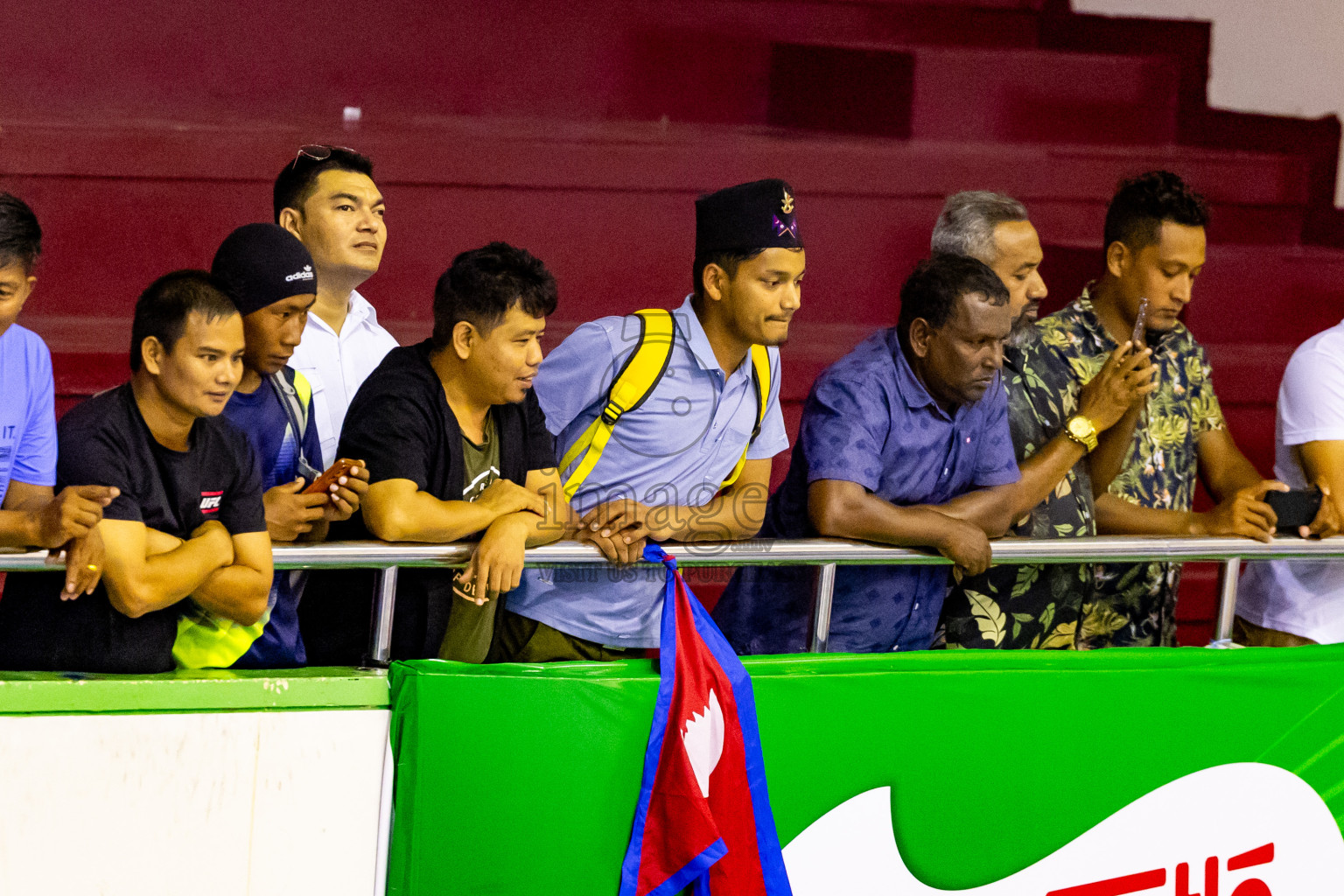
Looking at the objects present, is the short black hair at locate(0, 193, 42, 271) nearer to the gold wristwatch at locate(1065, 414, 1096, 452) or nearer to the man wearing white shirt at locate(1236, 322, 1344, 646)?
the gold wristwatch at locate(1065, 414, 1096, 452)

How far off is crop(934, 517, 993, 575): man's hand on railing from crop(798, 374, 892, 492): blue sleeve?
169mm

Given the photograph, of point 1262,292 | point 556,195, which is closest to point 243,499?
point 556,195

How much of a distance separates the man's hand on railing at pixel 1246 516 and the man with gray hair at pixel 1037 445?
225 mm

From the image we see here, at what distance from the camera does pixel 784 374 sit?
4.75m

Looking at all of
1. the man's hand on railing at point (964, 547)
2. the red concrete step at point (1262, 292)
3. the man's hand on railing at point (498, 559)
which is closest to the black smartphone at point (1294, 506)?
the man's hand on railing at point (964, 547)

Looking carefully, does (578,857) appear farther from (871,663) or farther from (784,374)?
(784,374)

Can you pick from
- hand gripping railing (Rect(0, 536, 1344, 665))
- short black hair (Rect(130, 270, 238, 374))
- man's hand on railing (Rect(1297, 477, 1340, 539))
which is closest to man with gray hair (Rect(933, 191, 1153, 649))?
hand gripping railing (Rect(0, 536, 1344, 665))

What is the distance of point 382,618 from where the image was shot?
8.29 ft

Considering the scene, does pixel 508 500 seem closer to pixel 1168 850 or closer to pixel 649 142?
pixel 1168 850

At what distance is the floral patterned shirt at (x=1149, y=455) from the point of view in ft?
10.9

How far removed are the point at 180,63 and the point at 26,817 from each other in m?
3.49

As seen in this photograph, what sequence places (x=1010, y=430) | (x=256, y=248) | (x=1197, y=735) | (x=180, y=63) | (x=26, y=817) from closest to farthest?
1. (x=26, y=817)
2. (x=256, y=248)
3. (x=1197, y=735)
4. (x=1010, y=430)
5. (x=180, y=63)

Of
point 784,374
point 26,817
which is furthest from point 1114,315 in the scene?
point 26,817

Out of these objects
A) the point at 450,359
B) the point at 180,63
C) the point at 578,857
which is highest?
the point at 180,63
